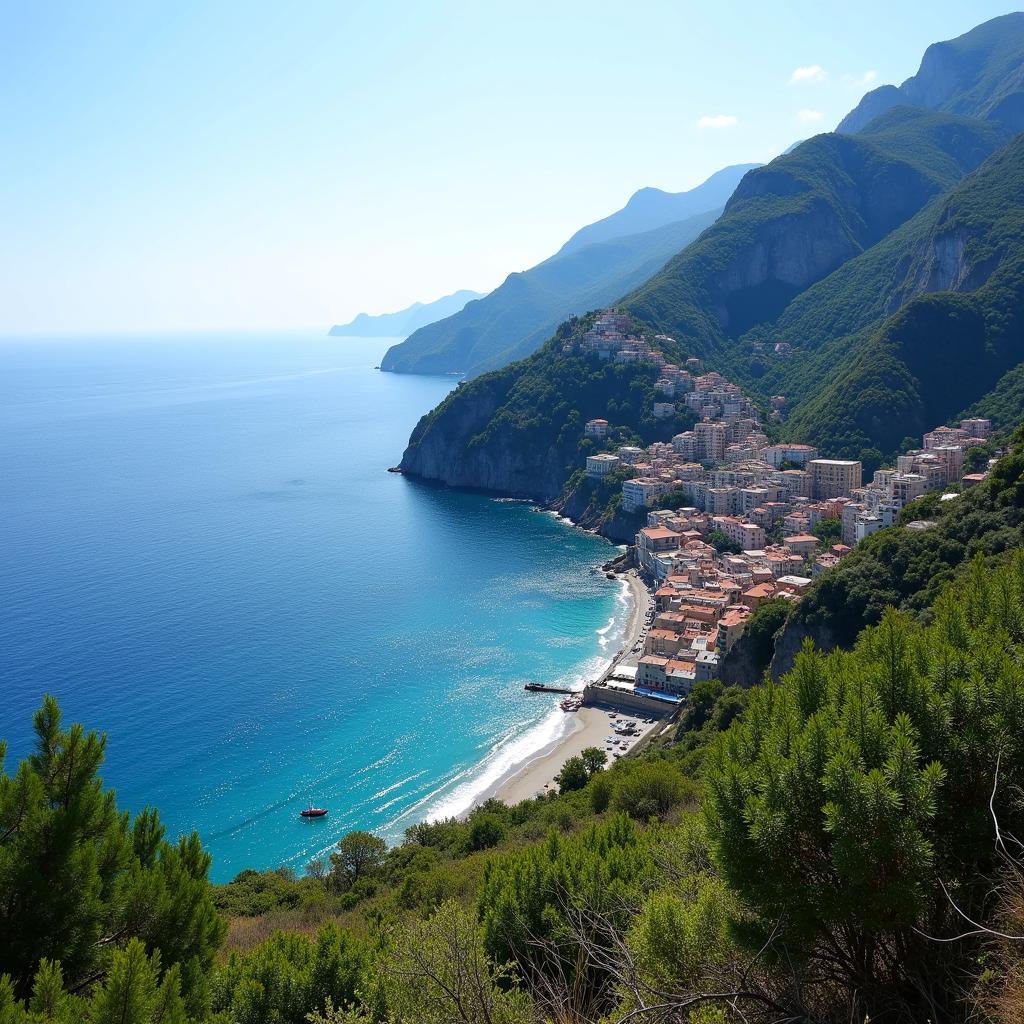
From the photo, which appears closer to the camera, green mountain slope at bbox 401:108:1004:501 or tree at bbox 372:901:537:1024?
tree at bbox 372:901:537:1024

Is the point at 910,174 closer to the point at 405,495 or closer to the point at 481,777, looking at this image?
the point at 405,495

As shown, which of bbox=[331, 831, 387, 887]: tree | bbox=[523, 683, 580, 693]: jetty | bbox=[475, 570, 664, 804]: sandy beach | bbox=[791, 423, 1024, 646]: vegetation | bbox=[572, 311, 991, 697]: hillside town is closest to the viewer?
bbox=[331, 831, 387, 887]: tree

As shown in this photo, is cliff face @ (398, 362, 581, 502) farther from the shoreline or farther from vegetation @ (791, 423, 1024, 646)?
vegetation @ (791, 423, 1024, 646)

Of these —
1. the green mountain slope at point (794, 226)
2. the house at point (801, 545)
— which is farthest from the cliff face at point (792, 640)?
the green mountain slope at point (794, 226)

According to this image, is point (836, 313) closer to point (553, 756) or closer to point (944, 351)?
point (944, 351)

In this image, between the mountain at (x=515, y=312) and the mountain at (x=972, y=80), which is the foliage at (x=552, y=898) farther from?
the mountain at (x=515, y=312)

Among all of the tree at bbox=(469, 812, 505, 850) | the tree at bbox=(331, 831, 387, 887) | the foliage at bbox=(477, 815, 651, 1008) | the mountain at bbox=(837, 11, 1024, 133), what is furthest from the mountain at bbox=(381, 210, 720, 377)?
the foliage at bbox=(477, 815, 651, 1008)

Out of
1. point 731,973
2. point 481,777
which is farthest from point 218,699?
point 731,973

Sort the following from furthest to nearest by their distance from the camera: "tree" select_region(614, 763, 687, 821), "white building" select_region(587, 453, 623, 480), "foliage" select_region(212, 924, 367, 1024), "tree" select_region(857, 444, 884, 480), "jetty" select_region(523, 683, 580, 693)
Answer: "white building" select_region(587, 453, 623, 480) < "tree" select_region(857, 444, 884, 480) < "jetty" select_region(523, 683, 580, 693) < "tree" select_region(614, 763, 687, 821) < "foliage" select_region(212, 924, 367, 1024)

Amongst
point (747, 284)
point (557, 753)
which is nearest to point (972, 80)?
point (747, 284)
